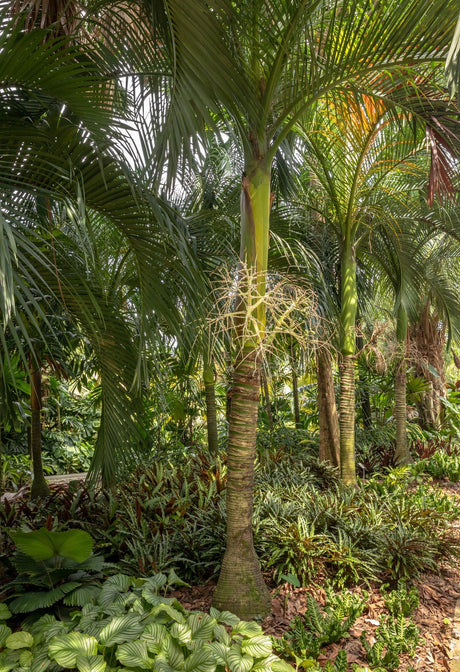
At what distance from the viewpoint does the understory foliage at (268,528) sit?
3486 millimetres

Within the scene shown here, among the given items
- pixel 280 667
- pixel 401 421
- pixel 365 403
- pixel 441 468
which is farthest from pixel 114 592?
pixel 365 403

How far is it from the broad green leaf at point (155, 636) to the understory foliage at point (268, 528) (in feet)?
3.50

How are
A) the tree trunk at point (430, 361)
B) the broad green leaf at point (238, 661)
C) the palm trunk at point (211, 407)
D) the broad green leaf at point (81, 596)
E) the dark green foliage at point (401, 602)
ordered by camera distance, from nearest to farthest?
the broad green leaf at point (238, 661) → the broad green leaf at point (81, 596) → the dark green foliage at point (401, 602) → the palm trunk at point (211, 407) → the tree trunk at point (430, 361)

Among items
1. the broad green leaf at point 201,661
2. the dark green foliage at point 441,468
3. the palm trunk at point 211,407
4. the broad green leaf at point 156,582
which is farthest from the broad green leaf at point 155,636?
the dark green foliage at point 441,468

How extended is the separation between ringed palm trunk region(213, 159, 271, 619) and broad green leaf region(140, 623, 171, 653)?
2.57ft

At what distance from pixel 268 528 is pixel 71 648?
1978 mm

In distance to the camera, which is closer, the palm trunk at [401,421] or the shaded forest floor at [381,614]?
the shaded forest floor at [381,614]

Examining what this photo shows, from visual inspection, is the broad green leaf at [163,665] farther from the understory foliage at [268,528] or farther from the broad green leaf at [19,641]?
the understory foliage at [268,528]

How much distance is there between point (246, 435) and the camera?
2.94 m

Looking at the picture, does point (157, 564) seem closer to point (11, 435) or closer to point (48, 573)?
point (48, 573)

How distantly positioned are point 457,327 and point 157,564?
5.61 metres

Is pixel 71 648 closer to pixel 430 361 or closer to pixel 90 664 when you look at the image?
pixel 90 664

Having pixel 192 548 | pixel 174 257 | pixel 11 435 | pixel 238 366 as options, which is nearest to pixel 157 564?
pixel 192 548

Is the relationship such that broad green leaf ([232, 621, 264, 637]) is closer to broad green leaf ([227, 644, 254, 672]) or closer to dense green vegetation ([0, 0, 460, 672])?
dense green vegetation ([0, 0, 460, 672])
